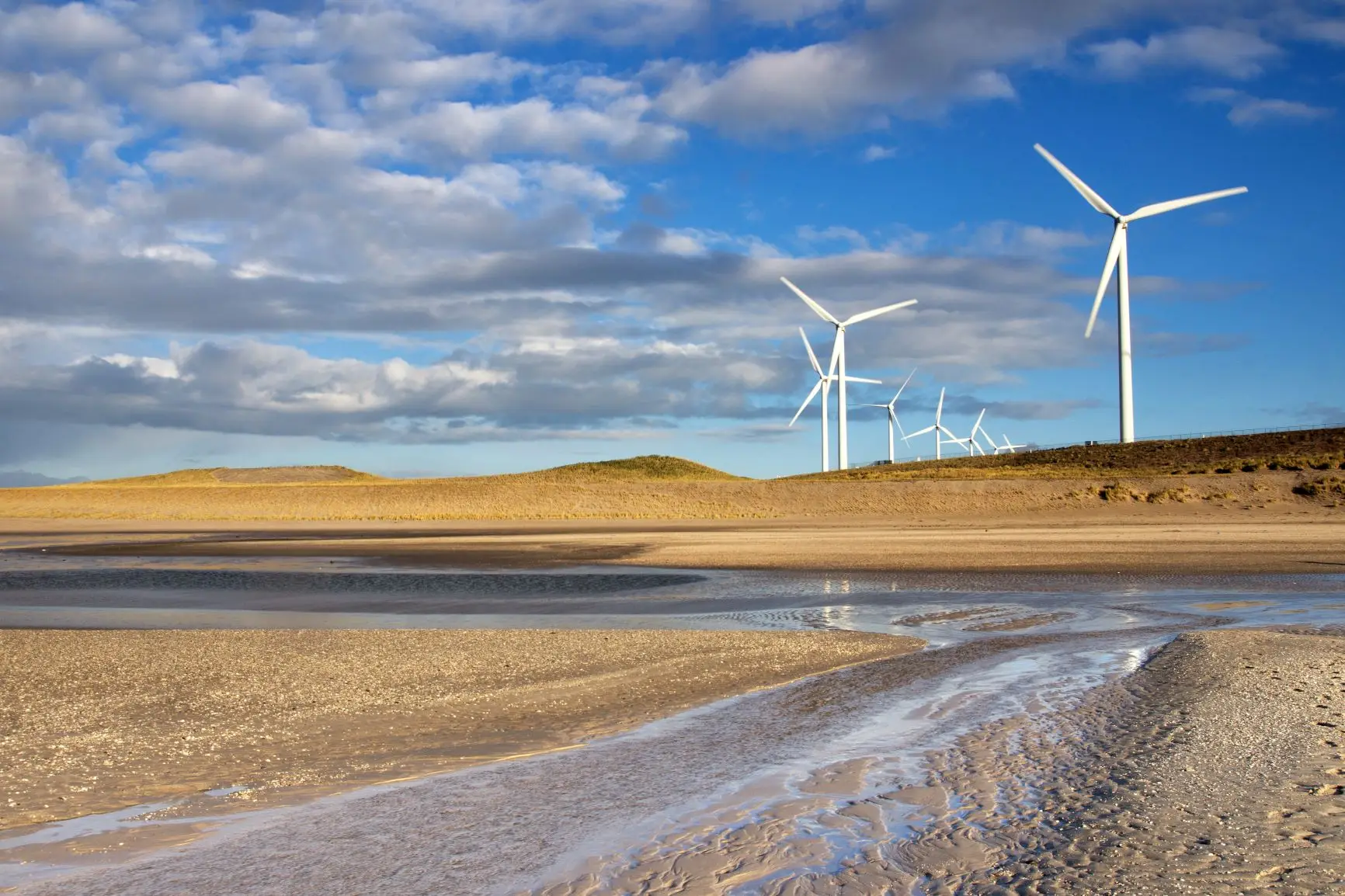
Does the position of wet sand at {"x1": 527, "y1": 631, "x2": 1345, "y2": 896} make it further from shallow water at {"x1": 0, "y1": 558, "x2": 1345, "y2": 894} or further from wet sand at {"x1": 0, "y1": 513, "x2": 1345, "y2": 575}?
wet sand at {"x1": 0, "y1": 513, "x2": 1345, "y2": 575}

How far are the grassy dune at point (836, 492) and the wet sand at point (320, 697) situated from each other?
5109 centimetres

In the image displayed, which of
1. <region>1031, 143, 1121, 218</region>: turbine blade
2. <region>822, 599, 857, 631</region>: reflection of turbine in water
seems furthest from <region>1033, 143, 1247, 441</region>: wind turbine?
<region>822, 599, 857, 631</region>: reflection of turbine in water

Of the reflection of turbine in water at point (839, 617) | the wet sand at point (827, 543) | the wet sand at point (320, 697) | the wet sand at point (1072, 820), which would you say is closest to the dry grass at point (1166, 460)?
the wet sand at point (827, 543)

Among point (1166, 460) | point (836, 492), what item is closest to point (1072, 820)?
point (836, 492)

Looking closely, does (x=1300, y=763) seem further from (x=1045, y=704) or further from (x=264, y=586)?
(x=264, y=586)

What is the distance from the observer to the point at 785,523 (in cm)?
6278

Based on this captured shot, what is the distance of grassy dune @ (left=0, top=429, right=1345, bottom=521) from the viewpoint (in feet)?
218

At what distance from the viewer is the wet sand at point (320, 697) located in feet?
30.6

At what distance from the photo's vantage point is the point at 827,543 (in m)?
43.6

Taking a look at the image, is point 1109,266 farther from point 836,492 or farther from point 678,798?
point 678,798

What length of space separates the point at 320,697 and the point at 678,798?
629 cm

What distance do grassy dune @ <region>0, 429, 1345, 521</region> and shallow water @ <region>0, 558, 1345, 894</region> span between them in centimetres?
4774

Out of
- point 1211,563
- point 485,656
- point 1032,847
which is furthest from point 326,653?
point 1211,563

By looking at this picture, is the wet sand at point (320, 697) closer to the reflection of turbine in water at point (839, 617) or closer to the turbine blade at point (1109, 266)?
the reflection of turbine in water at point (839, 617)
